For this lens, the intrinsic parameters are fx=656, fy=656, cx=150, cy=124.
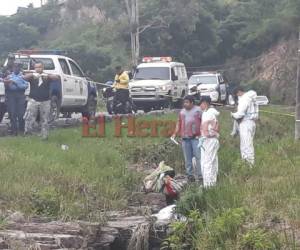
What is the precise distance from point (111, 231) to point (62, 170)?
2.69 meters

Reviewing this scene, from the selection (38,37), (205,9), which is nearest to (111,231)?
(205,9)

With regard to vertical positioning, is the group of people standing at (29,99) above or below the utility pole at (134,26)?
below

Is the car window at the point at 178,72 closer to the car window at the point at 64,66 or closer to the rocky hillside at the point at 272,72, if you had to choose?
the car window at the point at 64,66

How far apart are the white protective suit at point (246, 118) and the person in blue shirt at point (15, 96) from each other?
500 centimetres

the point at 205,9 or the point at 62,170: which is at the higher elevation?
the point at 205,9

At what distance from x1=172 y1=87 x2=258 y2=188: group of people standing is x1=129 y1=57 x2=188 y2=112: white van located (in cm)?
1137

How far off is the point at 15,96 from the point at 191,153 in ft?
15.2

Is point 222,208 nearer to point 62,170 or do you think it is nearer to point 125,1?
point 62,170

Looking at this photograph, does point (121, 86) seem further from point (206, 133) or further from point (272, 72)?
point (272, 72)

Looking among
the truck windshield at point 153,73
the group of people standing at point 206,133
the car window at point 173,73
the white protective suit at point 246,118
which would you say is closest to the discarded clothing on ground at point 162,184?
the group of people standing at point 206,133

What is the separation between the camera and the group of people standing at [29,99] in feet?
47.1

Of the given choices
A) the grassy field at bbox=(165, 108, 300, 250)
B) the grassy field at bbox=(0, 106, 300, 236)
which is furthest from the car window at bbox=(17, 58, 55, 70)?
the grassy field at bbox=(165, 108, 300, 250)

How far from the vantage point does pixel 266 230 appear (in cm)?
805

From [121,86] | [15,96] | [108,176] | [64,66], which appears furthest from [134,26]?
[108,176]
